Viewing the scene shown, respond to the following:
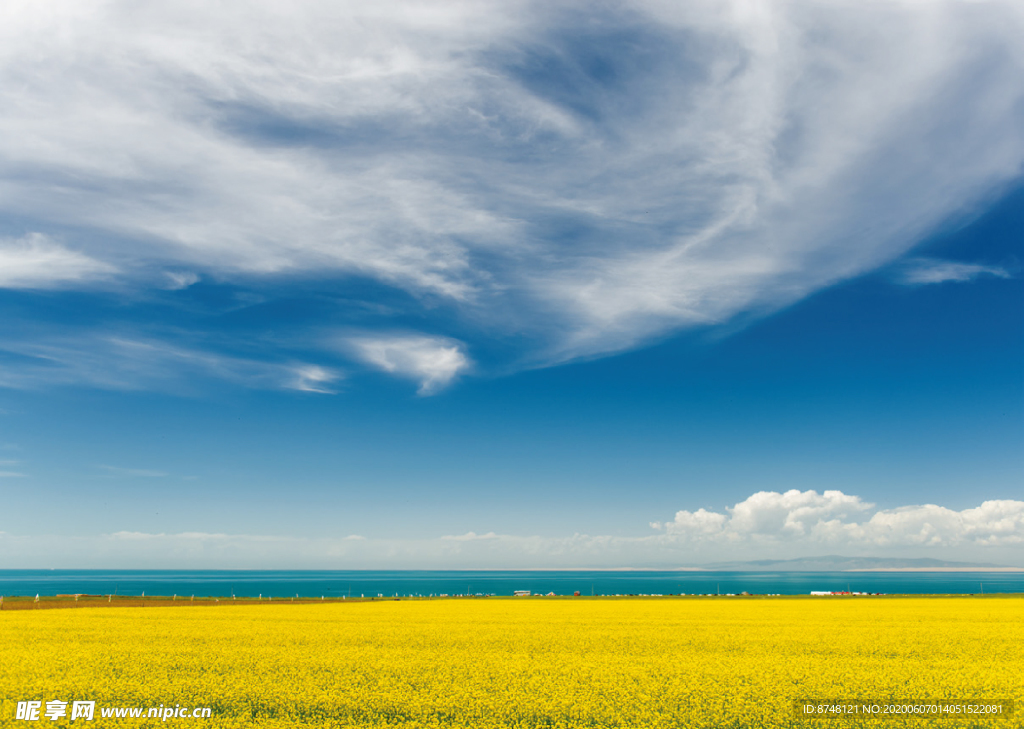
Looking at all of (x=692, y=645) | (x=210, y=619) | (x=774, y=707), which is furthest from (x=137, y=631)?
(x=774, y=707)

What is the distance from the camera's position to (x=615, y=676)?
79.5 ft

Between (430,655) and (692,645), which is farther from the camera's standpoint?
(692,645)

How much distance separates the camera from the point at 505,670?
25141mm

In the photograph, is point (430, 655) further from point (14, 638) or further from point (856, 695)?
point (14, 638)

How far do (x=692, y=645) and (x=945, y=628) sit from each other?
70.2ft

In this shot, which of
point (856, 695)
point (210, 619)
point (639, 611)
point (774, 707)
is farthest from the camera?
point (639, 611)

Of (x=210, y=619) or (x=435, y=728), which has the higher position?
(x=435, y=728)

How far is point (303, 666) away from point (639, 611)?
40108 millimetres

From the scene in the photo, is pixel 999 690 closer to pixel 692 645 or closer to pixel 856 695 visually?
pixel 856 695

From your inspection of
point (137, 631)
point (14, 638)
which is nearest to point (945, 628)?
point (137, 631)

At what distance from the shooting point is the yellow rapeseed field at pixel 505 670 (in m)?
19.6

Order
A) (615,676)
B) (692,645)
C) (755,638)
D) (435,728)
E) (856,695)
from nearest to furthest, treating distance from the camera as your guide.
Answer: (435,728) → (856,695) → (615,676) → (692,645) → (755,638)

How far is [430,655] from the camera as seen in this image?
96.2 ft

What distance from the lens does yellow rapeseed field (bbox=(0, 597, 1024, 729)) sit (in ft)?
64.2
